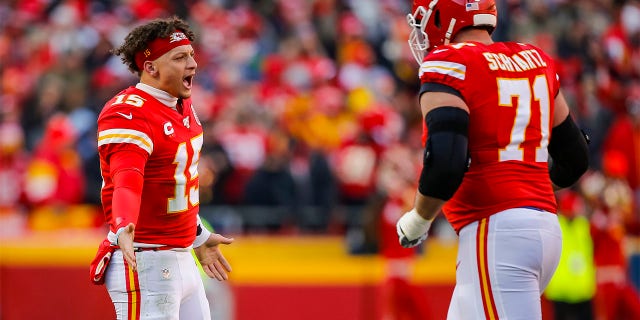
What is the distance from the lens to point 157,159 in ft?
15.6

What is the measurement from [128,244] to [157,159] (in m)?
0.55

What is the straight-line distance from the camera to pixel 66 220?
11289mm

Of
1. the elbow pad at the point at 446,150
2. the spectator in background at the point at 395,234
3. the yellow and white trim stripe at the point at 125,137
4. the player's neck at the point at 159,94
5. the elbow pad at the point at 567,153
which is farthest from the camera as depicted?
the spectator in background at the point at 395,234

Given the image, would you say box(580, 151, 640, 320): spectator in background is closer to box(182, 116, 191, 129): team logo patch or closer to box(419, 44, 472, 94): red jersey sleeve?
box(182, 116, 191, 129): team logo patch

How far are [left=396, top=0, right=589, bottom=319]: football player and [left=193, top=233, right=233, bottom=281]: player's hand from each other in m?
1.09

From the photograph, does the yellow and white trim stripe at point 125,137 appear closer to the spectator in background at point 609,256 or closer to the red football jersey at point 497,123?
the red football jersey at point 497,123

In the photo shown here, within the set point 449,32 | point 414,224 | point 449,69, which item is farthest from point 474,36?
point 414,224

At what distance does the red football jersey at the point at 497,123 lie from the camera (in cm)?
422

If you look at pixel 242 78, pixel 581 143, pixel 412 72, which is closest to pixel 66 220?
pixel 242 78

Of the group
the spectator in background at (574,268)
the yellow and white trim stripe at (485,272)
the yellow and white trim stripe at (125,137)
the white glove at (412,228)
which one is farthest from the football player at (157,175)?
the spectator in background at (574,268)

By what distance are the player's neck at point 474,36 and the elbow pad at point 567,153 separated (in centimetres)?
49

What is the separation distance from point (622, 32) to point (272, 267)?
298 inches

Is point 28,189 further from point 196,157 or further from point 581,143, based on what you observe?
point 581,143

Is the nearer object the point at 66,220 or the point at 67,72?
the point at 66,220
